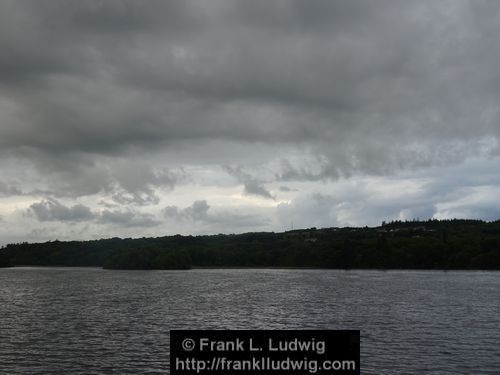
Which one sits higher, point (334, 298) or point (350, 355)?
point (350, 355)

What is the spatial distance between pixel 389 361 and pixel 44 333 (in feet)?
163

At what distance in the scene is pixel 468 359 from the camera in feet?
196

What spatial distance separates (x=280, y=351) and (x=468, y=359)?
167ft

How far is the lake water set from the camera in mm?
58031

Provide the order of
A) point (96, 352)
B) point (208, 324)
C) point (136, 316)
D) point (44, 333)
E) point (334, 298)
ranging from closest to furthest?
point (96, 352) < point (44, 333) < point (208, 324) < point (136, 316) < point (334, 298)

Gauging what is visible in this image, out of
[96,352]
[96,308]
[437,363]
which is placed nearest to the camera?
[437,363]

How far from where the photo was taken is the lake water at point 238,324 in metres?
58.0

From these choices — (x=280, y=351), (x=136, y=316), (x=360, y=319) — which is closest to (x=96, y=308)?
(x=136, y=316)

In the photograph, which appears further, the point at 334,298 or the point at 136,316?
the point at 334,298

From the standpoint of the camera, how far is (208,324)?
8675 centimetres

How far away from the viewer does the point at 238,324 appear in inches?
3445

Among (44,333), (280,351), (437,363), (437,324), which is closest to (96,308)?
(44,333)

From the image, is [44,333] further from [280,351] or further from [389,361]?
[280,351]

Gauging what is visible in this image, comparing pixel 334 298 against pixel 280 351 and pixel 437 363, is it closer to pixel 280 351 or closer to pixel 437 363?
pixel 437 363
